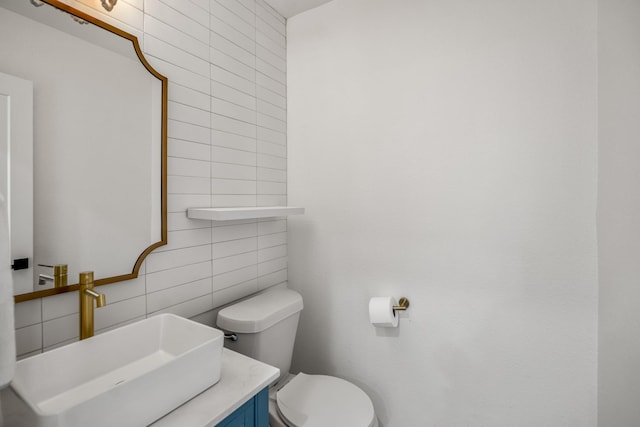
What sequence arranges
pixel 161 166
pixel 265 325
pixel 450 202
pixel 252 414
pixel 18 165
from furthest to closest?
1. pixel 450 202
2. pixel 265 325
3. pixel 161 166
4. pixel 252 414
5. pixel 18 165

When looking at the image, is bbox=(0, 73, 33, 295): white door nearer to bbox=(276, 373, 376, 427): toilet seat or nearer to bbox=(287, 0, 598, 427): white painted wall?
bbox=(276, 373, 376, 427): toilet seat

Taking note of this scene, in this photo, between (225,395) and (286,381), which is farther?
(286,381)

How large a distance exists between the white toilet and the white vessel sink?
0.31 m

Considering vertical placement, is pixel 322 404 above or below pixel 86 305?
below

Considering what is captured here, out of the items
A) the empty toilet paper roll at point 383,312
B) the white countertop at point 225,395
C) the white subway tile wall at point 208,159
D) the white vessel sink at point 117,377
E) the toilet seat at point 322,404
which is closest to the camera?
the white vessel sink at point 117,377

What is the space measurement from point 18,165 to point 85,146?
7.3 inches

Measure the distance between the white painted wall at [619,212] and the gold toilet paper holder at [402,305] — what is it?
2.39ft

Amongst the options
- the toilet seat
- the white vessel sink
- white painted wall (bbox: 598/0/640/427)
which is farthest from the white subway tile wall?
white painted wall (bbox: 598/0/640/427)

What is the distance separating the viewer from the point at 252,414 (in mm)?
976

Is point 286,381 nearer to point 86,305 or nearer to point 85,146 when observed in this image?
point 86,305

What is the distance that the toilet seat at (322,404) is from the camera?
1.26 metres

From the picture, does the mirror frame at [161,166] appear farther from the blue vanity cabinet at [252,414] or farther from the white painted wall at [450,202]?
the white painted wall at [450,202]

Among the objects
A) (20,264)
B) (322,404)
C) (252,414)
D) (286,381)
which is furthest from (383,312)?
(20,264)

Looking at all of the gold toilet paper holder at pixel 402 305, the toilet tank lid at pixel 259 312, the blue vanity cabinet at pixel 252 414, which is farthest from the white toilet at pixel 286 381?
the gold toilet paper holder at pixel 402 305
